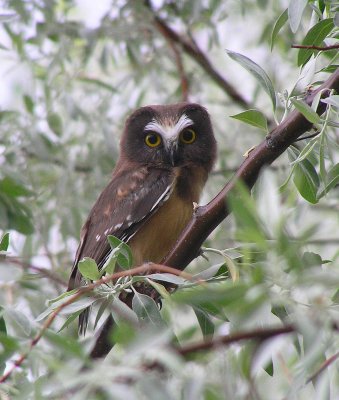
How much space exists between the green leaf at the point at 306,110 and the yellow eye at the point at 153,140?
2580 mm

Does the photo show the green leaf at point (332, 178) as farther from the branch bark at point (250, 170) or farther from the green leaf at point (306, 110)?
the green leaf at point (306, 110)

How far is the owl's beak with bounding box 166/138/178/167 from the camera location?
4730 millimetres

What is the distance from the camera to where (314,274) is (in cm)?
158

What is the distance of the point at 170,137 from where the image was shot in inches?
189

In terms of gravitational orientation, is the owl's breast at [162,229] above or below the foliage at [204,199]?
below

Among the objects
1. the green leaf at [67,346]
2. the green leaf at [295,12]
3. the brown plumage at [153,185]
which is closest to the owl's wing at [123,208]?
the brown plumage at [153,185]

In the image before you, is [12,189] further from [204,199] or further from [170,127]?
[204,199]

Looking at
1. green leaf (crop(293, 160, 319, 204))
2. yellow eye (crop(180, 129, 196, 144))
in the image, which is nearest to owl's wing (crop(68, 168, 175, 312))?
yellow eye (crop(180, 129, 196, 144))

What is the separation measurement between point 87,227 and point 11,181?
84cm

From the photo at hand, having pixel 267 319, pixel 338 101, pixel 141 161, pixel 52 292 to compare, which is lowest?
pixel 52 292

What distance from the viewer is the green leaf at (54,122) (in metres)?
5.40

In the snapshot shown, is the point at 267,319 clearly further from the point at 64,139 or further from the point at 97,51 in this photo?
the point at 97,51

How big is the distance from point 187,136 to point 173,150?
0.27 meters

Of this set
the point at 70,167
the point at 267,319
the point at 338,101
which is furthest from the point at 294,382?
the point at 70,167
